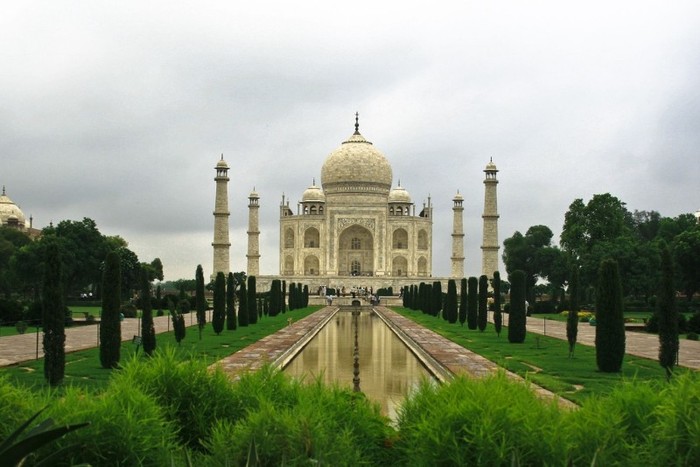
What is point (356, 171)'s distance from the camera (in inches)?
2034

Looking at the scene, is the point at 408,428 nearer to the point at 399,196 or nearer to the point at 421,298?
the point at 421,298

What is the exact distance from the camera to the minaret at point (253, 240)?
1950 inches

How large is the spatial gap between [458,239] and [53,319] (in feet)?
136

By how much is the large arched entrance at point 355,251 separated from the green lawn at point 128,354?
29.3 meters

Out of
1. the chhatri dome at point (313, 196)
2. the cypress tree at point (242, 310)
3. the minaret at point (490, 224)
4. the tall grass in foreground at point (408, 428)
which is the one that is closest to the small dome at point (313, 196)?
the chhatri dome at point (313, 196)

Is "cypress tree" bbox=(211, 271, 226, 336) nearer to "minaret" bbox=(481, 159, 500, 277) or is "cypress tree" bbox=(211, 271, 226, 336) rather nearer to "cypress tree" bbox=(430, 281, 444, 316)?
"cypress tree" bbox=(430, 281, 444, 316)

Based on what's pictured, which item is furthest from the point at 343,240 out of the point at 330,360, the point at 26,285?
A: the point at 330,360

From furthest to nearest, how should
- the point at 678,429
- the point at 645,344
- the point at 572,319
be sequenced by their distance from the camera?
1. the point at 645,344
2. the point at 572,319
3. the point at 678,429

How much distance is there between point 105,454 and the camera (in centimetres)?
362

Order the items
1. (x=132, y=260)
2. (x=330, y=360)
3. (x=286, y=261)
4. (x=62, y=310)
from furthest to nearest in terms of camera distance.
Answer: (x=286, y=261), (x=132, y=260), (x=330, y=360), (x=62, y=310)

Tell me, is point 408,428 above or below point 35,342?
above

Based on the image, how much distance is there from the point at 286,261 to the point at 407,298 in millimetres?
14803

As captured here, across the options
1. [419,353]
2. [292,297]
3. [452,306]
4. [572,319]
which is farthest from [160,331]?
[292,297]

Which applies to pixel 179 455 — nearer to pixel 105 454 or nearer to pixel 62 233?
pixel 105 454
